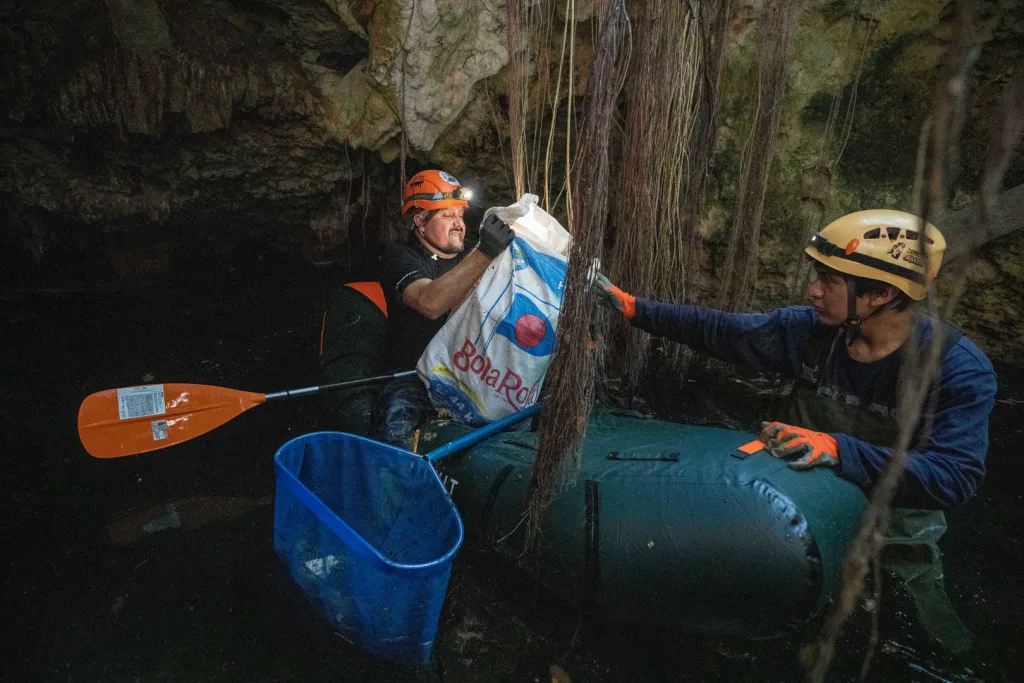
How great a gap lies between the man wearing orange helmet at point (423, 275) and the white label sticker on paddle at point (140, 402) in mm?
1077

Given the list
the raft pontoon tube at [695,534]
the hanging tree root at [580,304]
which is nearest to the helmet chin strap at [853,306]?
the raft pontoon tube at [695,534]

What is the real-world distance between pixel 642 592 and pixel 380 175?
341 centimetres

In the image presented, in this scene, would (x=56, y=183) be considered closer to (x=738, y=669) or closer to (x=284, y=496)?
(x=284, y=496)

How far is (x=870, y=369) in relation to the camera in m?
2.16

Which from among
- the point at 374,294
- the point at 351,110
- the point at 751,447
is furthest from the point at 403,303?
the point at 751,447

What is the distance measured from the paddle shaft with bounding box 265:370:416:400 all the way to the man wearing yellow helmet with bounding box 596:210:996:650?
117cm

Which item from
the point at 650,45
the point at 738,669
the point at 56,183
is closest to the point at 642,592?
the point at 738,669

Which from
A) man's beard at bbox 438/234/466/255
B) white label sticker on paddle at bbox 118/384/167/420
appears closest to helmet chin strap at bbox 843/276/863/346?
man's beard at bbox 438/234/466/255

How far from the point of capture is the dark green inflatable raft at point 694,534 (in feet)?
5.63

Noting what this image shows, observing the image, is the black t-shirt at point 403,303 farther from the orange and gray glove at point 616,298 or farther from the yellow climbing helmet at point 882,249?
the yellow climbing helmet at point 882,249

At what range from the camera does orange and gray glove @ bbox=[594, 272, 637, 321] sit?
2.46 m

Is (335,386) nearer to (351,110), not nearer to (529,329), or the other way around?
(529,329)

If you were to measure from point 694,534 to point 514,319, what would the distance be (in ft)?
3.49

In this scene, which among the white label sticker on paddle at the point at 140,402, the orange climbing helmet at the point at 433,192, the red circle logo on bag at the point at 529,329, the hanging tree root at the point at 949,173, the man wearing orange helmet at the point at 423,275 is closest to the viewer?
the hanging tree root at the point at 949,173
